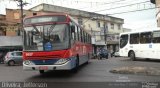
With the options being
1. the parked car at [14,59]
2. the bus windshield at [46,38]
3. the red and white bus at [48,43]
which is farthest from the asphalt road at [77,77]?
the parked car at [14,59]

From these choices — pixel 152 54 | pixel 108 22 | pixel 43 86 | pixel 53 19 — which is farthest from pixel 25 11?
pixel 43 86

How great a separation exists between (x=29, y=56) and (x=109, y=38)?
181ft

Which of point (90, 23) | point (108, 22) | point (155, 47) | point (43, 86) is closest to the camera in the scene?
point (43, 86)

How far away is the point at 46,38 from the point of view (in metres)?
15.1

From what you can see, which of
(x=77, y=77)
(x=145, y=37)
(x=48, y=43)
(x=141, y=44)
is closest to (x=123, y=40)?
(x=141, y=44)

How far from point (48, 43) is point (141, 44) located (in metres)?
15.4

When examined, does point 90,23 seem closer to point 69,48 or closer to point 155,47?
point 155,47

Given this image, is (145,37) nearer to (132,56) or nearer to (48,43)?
(132,56)

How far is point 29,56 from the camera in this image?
1525 centimetres

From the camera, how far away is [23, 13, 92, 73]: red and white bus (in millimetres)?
15031

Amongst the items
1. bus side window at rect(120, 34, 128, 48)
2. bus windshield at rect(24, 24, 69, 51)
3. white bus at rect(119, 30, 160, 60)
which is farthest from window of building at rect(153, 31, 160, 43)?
bus windshield at rect(24, 24, 69, 51)

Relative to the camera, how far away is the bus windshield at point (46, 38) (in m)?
15.0

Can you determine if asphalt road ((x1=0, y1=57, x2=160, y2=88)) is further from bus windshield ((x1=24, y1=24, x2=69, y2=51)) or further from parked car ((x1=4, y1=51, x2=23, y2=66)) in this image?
parked car ((x1=4, y1=51, x2=23, y2=66))

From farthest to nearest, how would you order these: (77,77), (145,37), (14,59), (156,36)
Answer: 1. (14,59)
2. (145,37)
3. (156,36)
4. (77,77)
